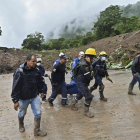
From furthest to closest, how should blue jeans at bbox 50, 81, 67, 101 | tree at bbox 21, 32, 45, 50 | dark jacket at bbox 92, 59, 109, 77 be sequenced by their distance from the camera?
tree at bbox 21, 32, 45, 50 → dark jacket at bbox 92, 59, 109, 77 → blue jeans at bbox 50, 81, 67, 101

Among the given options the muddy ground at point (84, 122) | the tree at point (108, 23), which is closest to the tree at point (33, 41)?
the tree at point (108, 23)

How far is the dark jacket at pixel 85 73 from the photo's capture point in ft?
15.1

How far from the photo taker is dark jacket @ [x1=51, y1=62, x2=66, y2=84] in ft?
18.6

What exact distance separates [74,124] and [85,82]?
3.74ft

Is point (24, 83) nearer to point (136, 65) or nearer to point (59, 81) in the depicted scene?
point (59, 81)

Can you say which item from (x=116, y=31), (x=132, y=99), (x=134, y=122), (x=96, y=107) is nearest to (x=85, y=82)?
(x=96, y=107)

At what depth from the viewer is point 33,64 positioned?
3.63 m

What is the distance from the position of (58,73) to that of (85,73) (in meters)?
1.36

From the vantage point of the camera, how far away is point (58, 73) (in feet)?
18.9

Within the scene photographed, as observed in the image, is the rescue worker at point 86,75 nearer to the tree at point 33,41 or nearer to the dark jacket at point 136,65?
the dark jacket at point 136,65

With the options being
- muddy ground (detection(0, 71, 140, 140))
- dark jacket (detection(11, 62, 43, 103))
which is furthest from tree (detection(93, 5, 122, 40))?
dark jacket (detection(11, 62, 43, 103))

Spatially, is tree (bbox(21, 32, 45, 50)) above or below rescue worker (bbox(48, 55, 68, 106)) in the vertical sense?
above

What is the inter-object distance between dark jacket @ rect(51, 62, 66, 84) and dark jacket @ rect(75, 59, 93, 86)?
3.15 feet

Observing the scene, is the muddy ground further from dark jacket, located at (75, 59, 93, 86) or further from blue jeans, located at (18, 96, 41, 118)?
dark jacket, located at (75, 59, 93, 86)
